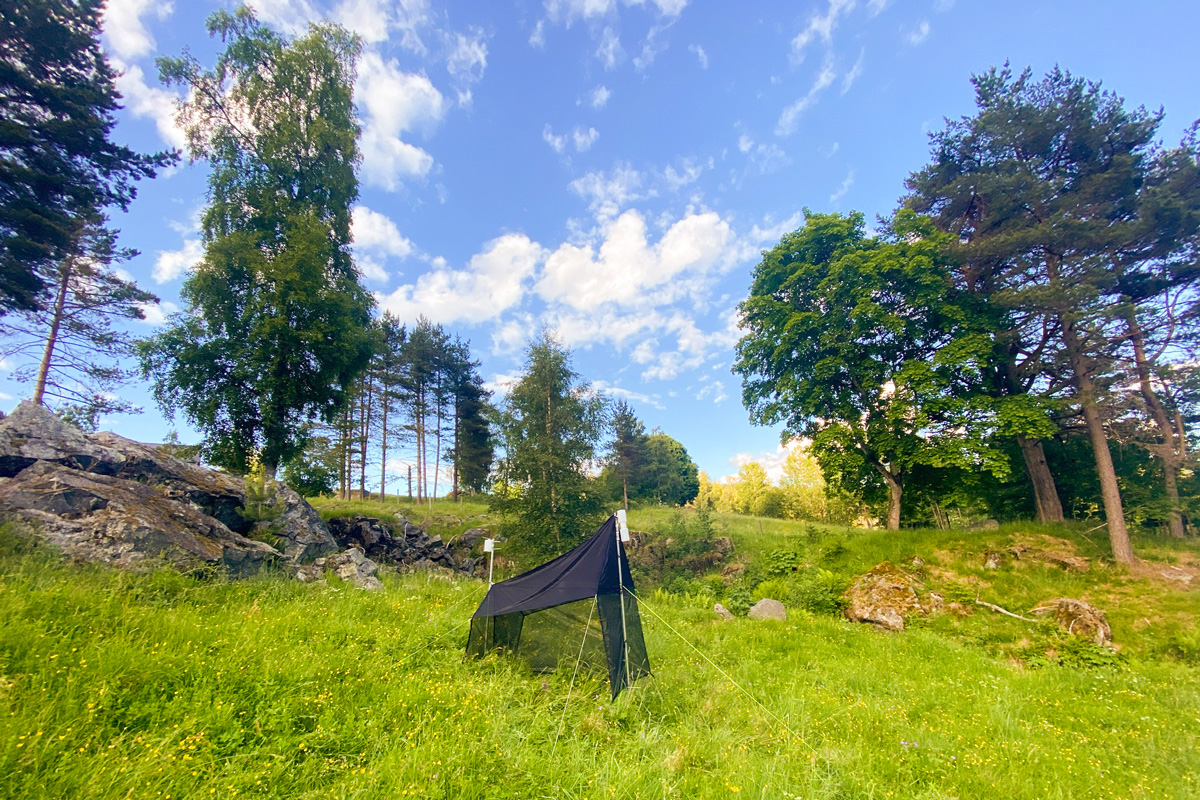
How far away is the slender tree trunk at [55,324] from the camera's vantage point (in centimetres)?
1217

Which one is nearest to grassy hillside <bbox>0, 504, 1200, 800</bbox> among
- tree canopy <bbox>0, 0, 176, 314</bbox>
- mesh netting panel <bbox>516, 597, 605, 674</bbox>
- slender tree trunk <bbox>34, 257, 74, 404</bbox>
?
mesh netting panel <bbox>516, 597, 605, 674</bbox>

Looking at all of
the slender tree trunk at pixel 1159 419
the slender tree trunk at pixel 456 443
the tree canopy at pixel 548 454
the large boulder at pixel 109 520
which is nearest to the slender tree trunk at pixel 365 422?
the slender tree trunk at pixel 456 443

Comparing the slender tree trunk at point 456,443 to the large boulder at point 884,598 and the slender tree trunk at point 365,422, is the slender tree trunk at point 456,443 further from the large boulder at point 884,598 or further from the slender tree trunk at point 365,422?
the large boulder at point 884,598

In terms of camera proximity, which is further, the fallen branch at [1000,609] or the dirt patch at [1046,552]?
the dirt patch at [1046,552]

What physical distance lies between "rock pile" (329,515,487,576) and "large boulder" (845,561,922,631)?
13107 mm

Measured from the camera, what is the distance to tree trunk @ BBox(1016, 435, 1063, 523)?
1313 centimetres

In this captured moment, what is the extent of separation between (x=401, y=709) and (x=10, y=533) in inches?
232

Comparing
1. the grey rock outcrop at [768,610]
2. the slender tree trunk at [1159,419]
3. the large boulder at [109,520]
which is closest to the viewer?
the large boulder at [109,520]

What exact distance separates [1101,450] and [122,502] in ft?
69.1

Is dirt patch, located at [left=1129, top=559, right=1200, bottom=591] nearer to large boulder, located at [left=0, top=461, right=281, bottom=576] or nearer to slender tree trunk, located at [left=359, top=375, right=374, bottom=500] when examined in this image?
large boulder, located at [left=0, top=461, right=281, bottom=576]

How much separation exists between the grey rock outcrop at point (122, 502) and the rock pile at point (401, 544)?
14.1ft

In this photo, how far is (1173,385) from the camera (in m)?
11.0

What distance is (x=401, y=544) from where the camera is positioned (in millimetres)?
15609

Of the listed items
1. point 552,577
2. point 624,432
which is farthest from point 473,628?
point 624,432
